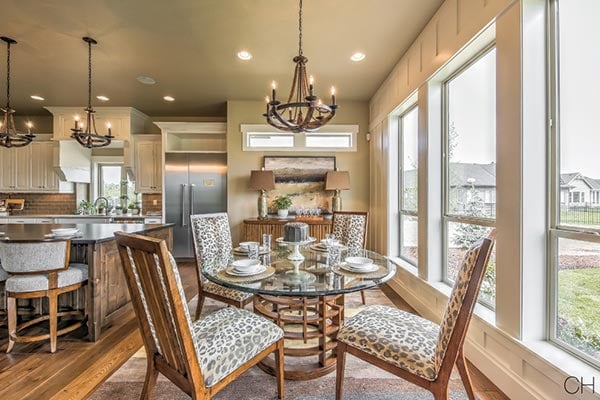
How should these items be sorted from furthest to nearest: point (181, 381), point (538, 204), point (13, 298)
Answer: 1. point (13, 298)
2. point (538, 204)
3. point (181, 381)

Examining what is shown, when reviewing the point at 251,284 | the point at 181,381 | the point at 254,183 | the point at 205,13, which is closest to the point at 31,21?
the point at 205,13

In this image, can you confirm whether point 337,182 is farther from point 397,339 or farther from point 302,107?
point 397,339

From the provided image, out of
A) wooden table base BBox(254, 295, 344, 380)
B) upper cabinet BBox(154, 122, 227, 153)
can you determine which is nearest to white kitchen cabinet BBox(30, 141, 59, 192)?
upper cabinet BBox(154, 122, 227, 153)

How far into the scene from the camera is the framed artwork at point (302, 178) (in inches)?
180

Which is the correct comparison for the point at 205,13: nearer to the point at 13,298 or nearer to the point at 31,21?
the point at 31,21

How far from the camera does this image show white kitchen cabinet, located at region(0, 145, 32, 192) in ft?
16.5

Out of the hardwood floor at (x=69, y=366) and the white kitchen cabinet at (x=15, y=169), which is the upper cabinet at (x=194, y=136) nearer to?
the white kitchen cabinet at (x=15, y=169)

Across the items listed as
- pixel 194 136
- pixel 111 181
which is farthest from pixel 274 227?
pixel 111 181

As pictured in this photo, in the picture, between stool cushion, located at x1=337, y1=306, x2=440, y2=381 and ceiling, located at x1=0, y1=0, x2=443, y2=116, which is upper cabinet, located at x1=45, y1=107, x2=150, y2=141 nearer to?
ceiling, located at x1=0, y1=0, x2=443, y2=116

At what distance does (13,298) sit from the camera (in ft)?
6.81

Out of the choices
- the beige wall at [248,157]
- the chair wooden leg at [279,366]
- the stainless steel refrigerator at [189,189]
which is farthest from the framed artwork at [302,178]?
the chair wooden leg at [279,366]

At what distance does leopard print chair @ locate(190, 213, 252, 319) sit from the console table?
1420 mm

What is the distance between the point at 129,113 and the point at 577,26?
5.85 metres

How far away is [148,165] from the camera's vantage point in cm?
507
